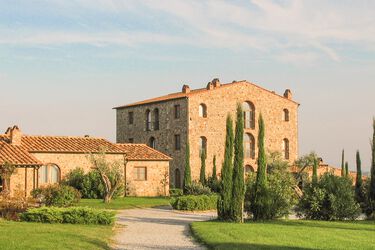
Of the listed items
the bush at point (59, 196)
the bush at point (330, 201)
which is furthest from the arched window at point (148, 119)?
the bush at point (330, 201)

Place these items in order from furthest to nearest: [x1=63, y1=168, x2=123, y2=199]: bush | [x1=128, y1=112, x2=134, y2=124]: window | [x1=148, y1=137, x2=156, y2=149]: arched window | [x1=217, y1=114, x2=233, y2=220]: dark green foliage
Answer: [x1=128, y1=112, x2=134, y2=124]: window → [x1=148, y1=137, x2=156, y2=149]: arched window → [x1=63, y1=168, x2=123, y2=199]: bush → [x1=217, y1=114, x2=233, y2=220]: dark green foliage

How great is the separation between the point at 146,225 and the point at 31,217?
4.24 m

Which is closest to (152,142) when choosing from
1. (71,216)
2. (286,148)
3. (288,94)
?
(286,148)

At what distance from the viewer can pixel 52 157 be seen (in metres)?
40.4

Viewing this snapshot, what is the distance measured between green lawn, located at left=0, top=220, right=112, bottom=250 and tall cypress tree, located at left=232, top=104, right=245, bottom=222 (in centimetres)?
540

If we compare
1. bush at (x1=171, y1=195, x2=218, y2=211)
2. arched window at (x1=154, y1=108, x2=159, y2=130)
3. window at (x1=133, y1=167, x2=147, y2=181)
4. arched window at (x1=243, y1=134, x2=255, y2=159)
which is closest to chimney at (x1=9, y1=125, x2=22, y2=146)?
window at (x1=133, y1=167, x2=147, y2=181)

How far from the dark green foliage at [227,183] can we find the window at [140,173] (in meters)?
20.5

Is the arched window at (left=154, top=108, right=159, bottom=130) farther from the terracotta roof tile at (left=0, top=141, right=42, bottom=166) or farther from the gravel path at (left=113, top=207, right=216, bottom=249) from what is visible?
the gravel path at (left=113, top=207, right=216, bottom=249)

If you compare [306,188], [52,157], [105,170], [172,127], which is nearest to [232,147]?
[306,188]

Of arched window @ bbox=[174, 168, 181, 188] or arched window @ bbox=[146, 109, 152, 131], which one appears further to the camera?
arched window @ bbox=[146, 109, 152, 131]

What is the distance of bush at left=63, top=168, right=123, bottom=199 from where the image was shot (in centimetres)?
3956

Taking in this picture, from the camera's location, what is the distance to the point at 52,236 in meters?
17.5

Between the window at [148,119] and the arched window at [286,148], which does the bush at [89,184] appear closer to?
the window at [148,119]

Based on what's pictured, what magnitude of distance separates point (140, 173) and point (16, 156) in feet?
39.1
